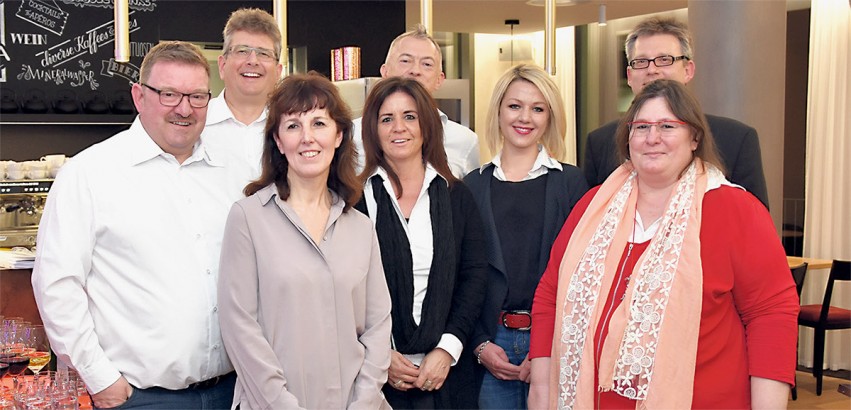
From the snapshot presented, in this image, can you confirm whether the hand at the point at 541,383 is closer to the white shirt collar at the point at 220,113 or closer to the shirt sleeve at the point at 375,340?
the shirt sleeve at the point at 375,340

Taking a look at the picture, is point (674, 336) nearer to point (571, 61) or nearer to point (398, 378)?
point (398, 378)

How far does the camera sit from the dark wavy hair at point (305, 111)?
8.73 feet

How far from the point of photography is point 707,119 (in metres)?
3.22

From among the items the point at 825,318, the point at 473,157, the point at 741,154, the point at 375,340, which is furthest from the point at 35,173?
the point at 825,318

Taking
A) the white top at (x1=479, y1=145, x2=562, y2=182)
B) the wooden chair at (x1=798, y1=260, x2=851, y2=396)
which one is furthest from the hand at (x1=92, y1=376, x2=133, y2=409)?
the wooden chair at (x1=798, y1=260, x2=851, y2=396)

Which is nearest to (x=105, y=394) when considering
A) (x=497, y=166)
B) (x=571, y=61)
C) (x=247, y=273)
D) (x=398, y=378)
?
(x=247, y=273)

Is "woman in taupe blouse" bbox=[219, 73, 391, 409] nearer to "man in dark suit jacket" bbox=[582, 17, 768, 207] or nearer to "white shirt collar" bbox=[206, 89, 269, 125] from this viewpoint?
"white shirt collar" bbox=[206, 89, 269, 125]

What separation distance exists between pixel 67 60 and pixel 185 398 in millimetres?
5483

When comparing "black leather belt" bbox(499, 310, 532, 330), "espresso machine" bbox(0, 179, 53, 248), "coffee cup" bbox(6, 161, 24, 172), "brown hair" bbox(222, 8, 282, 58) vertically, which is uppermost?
"brown hair" bbox(222, 8, 282, 58)

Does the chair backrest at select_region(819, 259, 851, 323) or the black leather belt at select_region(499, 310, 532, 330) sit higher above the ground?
the black leather belt at select_region(499, 310, 532, 330)

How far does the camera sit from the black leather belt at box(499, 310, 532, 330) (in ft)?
10.4

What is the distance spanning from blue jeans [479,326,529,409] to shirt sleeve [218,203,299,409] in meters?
0.93

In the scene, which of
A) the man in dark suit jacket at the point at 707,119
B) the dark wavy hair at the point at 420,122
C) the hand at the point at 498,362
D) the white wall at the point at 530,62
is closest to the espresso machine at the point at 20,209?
the dark wavy hair at the point at 420,122

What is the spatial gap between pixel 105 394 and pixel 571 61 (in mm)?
10010
